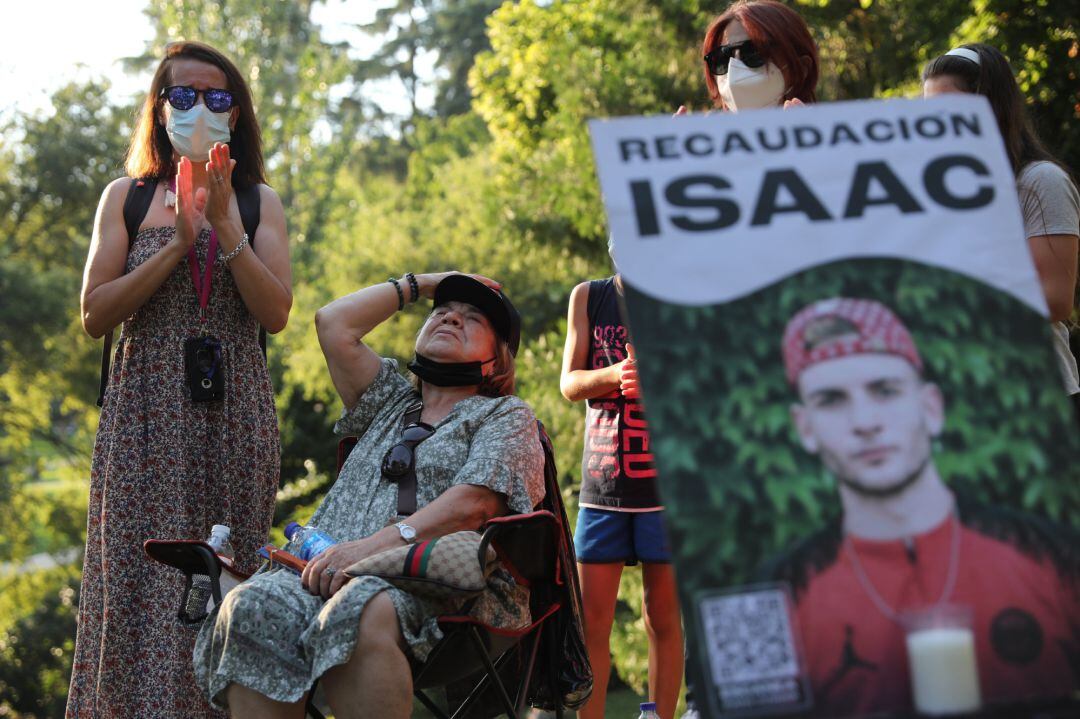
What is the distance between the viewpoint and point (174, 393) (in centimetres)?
347

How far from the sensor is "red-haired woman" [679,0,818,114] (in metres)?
3.23

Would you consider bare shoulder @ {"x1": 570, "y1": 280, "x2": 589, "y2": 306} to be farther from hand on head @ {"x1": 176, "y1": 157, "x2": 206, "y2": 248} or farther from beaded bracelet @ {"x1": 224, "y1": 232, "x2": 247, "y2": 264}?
hand on head @ {"x1": 176, "y1": 157, "x2": 206, "y2": 248}

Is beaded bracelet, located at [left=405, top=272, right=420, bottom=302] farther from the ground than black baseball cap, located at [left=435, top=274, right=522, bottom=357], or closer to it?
farther from the ground

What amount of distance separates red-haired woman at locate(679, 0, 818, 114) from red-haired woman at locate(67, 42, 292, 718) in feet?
4.77

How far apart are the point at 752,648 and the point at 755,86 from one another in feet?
6.44

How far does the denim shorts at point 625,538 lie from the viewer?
12.0 ft

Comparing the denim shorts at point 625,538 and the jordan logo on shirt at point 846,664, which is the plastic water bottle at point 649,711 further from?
the jordan logo on shirt at point 846,664

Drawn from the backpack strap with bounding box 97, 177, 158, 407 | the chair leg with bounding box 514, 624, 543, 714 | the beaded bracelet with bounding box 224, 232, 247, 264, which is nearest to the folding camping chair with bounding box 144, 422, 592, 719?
the chair leg with bounding box 514, 624, 543, 714

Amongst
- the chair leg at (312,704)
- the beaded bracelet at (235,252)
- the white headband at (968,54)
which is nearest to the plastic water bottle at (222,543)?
the chair leg at (312,704)

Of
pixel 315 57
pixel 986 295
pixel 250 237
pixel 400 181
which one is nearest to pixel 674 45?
pixel 250 237

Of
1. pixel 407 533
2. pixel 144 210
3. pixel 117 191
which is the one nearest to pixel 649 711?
pixel 407 533

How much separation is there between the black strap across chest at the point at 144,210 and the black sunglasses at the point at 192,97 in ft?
0.81

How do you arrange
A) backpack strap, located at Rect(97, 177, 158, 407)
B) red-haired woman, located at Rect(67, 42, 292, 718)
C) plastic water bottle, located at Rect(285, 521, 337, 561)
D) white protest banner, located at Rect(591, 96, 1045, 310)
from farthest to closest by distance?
backpack strap, located at Rect(97, 177, 158, 407), red-haired woman, located at Rect(67, 42, 292, 718), plastic water bottle, located at Rect(285, 521, 337, 561), white protest banner, located at Rect(591, 96, 1045, 310)

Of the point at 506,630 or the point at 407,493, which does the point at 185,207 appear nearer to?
the point at 407,493
